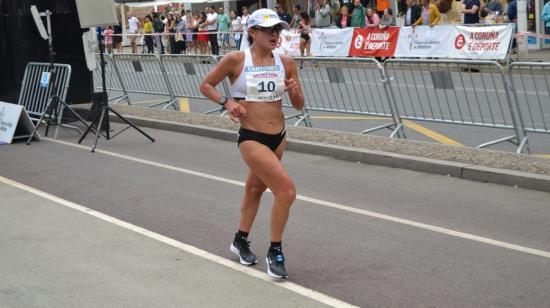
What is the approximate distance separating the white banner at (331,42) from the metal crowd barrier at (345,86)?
11457mm

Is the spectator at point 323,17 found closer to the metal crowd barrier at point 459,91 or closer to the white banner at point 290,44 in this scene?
the white banner at point 290,44

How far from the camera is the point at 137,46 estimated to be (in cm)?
4225

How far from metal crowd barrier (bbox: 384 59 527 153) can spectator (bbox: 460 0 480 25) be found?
11164 mm

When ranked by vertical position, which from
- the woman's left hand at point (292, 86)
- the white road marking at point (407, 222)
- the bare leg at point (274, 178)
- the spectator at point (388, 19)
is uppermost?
the woman's left hand at point (292, 86)

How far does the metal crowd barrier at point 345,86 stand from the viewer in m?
12.9

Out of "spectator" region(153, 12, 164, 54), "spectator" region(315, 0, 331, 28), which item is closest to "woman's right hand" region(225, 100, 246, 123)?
"spectator" region(315, 0, 331, 28)

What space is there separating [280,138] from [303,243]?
1.24 meters

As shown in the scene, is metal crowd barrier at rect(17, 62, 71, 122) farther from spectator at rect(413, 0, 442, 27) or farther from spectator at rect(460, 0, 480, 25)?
spectator at rect(460, 0, 480, 25)

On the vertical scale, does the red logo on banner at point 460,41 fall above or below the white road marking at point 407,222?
below

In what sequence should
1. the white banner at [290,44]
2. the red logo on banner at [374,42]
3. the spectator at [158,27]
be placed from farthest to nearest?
1. the spectator at [158,27]
2. the white banner at [290,44]
3. the red logo on banner at [374,42]

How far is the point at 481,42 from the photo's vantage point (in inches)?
837

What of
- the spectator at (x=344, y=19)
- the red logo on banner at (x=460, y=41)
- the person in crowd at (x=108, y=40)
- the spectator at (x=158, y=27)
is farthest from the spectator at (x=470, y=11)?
the person in crowd at (x=108, y=40)

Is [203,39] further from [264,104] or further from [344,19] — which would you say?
[264,104]

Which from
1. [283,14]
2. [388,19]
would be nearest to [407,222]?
[388,19]
